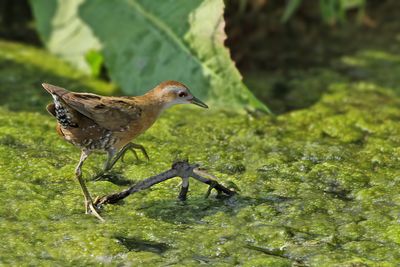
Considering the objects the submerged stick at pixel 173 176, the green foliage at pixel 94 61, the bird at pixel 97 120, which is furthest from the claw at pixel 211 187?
the green foliage at pixel 94 61

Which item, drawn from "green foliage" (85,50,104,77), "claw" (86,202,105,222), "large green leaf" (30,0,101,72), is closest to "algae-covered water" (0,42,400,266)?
"claw" (86,202,105,222)

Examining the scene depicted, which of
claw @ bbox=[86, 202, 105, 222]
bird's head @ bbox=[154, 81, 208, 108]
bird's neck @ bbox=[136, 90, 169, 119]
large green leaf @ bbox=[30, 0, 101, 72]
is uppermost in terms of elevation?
large green leaf @ bbox=[30, 0, 101, 72]

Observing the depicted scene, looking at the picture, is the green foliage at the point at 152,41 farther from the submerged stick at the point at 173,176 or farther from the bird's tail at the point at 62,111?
the bird's tail at the point at 62,111

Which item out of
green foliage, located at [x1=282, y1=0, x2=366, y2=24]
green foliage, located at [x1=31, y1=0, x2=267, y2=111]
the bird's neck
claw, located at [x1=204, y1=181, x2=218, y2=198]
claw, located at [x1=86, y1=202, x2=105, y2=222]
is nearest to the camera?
claw, located at [x1=86, y1=202, x2=105, y2=222]

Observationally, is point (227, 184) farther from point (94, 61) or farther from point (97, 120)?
point (94, 61)

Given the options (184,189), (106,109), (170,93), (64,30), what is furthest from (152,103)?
(64,30)

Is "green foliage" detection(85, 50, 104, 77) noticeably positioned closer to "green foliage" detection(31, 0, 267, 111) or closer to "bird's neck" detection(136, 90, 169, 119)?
"green foliage" detection(31, 0, 267, 111)

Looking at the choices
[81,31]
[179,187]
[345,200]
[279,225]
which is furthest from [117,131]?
[81,31]

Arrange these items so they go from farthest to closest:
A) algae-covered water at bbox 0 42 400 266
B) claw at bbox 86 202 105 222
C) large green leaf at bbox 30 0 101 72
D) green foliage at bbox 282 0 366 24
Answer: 1. large green leaf at bbox 30 0 101 72
2. green foliage at bbox 282 0 366 24
3. claw at bbox 86 202 105 222
4. algae-covered water at bbox 0 42 400 266
